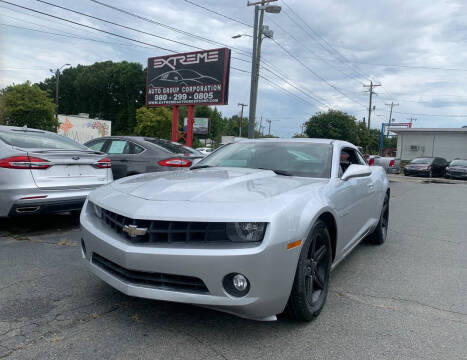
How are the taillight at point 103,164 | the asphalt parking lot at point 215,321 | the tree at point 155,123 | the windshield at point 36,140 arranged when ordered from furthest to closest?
the tree at point 155,123
the taillight at point 103,164
the windshield at point 36,140
the asphalt parking lot at point 215,321

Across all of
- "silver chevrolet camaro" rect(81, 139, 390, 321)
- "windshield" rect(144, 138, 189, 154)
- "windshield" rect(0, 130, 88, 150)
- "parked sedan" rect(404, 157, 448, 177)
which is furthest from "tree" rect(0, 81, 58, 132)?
"silver chevrolet camaro" rect(81, 139, 390, 321)

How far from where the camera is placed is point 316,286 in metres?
2.91

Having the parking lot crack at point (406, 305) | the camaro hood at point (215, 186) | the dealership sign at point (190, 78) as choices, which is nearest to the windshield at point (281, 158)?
the camaro hood at point (215, 186)

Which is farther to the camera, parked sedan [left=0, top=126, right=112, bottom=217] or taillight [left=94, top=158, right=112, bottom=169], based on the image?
taillight [left=94, top=158, right=112, bottom=169]

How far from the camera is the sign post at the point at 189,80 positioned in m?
16.4

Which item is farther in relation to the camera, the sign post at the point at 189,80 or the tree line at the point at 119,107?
the tree line at the point at 119,107

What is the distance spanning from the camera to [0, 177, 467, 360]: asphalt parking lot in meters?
2.34

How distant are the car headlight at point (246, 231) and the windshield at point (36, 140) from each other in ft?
12.2

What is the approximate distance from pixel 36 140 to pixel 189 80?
12.7 meters

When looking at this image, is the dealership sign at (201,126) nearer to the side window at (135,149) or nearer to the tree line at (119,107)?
the tree line at (119,107)

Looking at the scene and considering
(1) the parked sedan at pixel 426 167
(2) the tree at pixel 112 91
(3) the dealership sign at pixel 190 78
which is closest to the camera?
(3) the dealership sign at pixel 190 78

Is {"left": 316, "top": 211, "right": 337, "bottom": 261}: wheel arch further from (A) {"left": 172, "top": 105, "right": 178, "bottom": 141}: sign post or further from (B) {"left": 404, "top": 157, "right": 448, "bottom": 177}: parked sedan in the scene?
(B) {"left": 404, "top": 157, "right": 448, "bottom": 177}: parked sedan

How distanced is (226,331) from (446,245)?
13.7 feet

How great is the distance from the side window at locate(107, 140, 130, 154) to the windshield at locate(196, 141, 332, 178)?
11.0 ft
